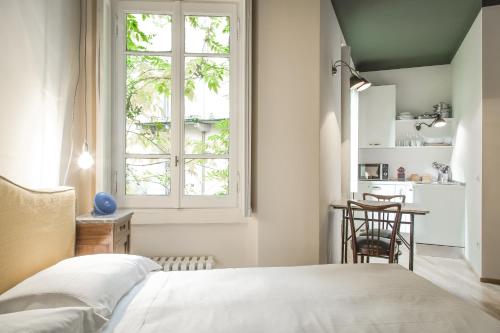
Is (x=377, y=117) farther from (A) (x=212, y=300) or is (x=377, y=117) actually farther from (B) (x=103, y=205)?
(A) (x=212, y=300)

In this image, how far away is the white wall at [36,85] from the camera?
5.44 feet

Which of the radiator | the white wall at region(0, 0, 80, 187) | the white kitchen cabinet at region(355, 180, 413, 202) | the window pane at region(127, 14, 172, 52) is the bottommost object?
the radiator

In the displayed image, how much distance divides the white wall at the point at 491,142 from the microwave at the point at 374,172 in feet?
6.95

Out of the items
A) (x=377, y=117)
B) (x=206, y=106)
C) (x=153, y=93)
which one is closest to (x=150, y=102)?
(x=153, y=93)

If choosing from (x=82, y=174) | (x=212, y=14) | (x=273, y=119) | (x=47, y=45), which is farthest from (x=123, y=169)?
(x=212, y=14)

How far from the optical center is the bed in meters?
1.04

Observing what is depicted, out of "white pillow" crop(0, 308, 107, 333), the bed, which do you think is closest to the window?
the bed

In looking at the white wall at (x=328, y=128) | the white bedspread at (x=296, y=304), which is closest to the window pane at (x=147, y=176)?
the white bedspread at (x=296, y=304)

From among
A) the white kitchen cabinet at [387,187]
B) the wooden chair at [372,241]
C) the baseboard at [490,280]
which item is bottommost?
the baseboard at [490,280]

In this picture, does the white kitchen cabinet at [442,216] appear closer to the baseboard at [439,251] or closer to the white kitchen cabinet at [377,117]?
the baseboard at [439,251]

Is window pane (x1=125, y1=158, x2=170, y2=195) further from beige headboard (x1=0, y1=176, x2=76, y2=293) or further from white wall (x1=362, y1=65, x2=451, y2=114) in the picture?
white wall (x1=362, y1=65, x2=451, y2=114)

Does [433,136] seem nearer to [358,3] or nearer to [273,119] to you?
[358,3]

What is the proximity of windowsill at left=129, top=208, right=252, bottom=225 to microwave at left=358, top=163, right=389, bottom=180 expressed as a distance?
3.36m

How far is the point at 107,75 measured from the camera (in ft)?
8.35
